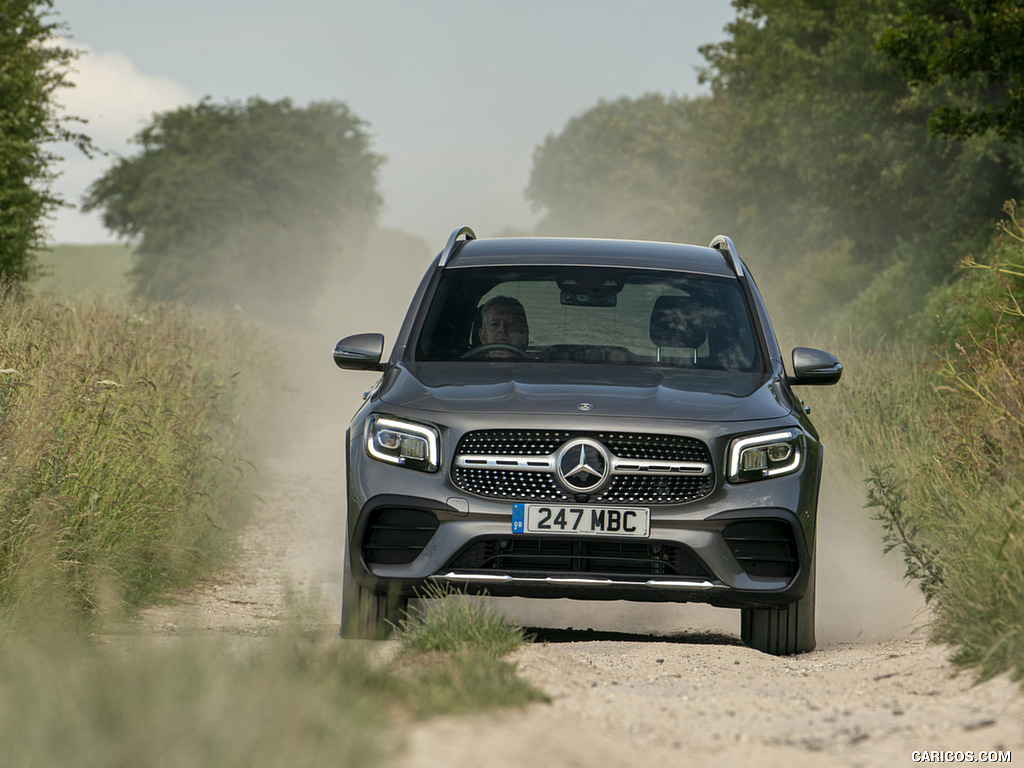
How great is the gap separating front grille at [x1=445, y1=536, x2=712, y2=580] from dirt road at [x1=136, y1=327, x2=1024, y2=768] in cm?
38

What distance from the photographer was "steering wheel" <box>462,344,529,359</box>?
634 cm

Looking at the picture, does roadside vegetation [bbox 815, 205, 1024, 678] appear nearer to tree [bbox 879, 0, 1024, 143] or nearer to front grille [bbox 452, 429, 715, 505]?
front grille [bbox 452, 429, 715, 505]

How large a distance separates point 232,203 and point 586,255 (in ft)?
155

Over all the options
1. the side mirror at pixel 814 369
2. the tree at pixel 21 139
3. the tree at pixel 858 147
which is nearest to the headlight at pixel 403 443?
the side mirror at pixel 814 369

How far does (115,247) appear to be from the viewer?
305 ft

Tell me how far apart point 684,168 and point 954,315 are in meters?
59.8

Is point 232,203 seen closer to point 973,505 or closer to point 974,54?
point 974,54

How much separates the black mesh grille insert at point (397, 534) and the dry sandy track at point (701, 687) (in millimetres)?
369

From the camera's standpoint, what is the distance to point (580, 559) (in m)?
5.32

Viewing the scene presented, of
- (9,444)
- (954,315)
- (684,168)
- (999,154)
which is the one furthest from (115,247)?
(9,444)

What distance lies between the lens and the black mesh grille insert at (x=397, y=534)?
17.5 feet

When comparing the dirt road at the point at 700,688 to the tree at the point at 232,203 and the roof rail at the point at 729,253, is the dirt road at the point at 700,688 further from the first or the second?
the tree at the point at 232,203

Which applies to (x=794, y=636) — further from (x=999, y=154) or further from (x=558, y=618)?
(x=999, y=154)

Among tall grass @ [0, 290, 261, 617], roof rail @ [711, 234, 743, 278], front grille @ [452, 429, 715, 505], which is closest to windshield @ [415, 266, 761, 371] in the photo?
roof rail @ [711, 234, 743, 278]
